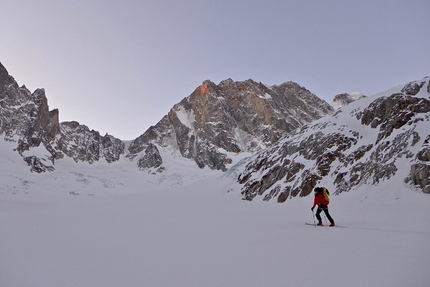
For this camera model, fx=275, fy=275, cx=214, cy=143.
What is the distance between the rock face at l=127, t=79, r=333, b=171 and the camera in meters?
120

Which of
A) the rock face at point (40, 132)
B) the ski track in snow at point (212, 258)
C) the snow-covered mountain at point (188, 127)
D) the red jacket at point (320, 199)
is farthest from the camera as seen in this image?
the snow-covered mountain at point (188, 127)

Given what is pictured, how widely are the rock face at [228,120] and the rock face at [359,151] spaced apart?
2944 inches

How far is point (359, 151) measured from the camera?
93.5ft

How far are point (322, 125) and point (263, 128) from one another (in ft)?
279

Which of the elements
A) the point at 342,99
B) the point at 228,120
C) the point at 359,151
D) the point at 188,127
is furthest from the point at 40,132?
the point at 342,99

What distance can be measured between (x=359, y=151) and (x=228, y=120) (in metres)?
103

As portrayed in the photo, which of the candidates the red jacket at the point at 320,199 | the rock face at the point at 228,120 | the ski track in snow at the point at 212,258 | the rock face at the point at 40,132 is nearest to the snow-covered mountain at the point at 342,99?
the rock face at the point at 228,120

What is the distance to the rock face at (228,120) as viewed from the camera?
395ft

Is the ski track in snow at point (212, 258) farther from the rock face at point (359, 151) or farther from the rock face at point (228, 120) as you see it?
the rock face at point (228, 120)

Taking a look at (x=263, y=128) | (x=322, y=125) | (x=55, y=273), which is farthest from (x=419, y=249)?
(x=263, y=128)

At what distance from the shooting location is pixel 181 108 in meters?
144

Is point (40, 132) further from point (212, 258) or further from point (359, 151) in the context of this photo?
point (212, 258)

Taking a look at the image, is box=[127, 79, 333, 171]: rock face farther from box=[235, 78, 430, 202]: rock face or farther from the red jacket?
the red jacket

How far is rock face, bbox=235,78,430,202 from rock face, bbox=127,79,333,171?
245 feet
